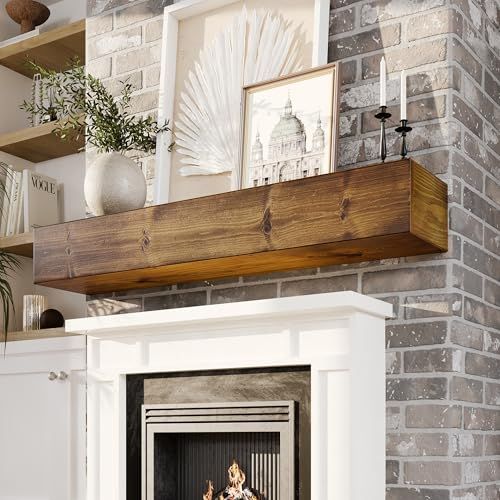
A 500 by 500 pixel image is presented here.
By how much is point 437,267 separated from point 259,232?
18.4 inches

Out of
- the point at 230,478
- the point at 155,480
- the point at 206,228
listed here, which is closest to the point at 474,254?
the point at 206,228

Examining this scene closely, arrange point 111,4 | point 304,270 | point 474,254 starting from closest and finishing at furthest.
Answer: point 474,254 < point 304,270 < point 111,4

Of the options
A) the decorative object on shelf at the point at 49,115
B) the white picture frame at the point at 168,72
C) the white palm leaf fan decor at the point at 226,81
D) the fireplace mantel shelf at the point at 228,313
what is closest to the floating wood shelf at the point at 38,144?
the decorative object on shelf at the point at 49,115

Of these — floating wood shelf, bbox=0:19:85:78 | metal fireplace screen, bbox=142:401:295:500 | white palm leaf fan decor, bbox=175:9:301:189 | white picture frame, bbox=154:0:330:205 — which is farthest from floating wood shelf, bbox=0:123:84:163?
metal fireplace screen, bbox=142:401:295:500

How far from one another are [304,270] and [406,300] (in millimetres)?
335

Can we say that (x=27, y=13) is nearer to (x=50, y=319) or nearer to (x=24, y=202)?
(x=24, y=202)

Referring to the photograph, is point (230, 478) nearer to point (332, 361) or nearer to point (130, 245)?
point (332, 361)

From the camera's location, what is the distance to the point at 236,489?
7.70 feet

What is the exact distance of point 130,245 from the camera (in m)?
2.50

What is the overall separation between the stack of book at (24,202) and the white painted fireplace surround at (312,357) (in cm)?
99

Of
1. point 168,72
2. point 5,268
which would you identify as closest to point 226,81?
point 168,72

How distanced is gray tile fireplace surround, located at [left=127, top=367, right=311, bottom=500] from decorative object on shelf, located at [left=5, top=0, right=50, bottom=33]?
5.76 feet

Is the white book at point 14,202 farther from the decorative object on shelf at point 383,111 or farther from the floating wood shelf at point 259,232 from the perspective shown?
the decorative object on shelf at point 383,111

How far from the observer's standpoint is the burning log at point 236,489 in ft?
7.59
